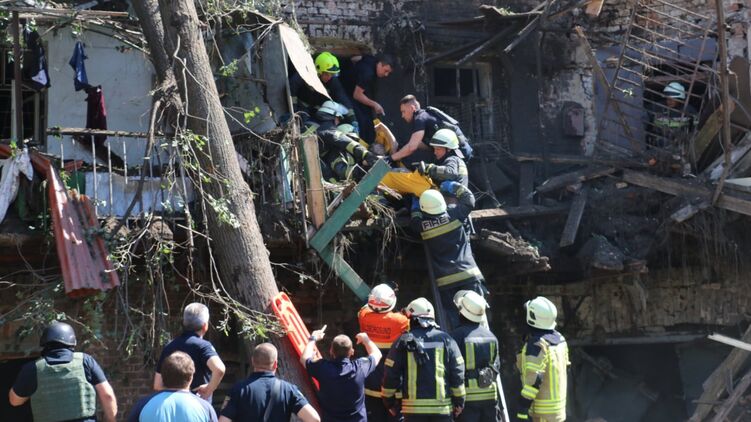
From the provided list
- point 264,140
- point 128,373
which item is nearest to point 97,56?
point 264,140

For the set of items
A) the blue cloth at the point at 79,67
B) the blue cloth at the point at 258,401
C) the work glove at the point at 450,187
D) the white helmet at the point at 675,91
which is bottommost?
the blue cloth at the point at 258,401

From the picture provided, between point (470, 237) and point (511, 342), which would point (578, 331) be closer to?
point (511, 342)

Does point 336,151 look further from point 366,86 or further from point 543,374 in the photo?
point 543,374

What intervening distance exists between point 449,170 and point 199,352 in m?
3.90

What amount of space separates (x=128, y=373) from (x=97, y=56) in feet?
11.6

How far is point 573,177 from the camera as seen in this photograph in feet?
41.5

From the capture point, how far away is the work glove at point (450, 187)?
422 inches

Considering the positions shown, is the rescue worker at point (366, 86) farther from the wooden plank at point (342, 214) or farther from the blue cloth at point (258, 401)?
the blue cloth at point (258, 401)

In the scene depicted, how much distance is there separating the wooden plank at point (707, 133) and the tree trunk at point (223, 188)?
579 centimetres

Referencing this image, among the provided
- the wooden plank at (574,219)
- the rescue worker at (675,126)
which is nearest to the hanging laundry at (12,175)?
the wooden plank at (574,219)

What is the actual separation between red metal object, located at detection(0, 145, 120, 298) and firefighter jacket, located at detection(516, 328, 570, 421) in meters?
3.61

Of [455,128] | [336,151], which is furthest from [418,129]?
[336,151]

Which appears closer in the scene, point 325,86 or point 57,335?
point 57,335

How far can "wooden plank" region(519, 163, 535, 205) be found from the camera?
505 inches
